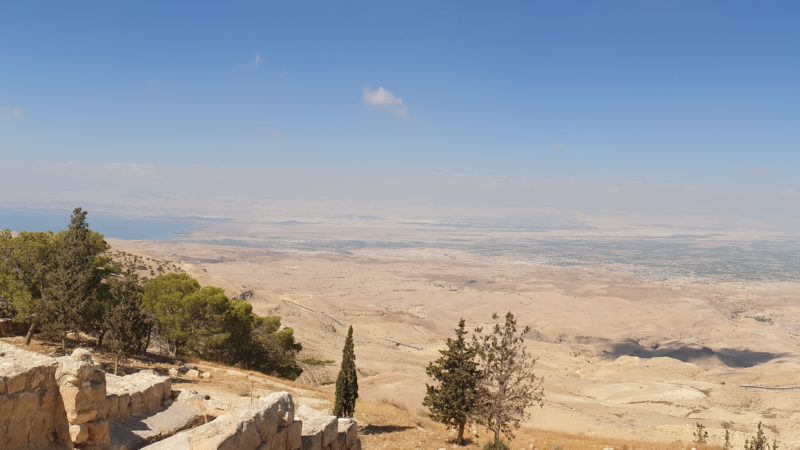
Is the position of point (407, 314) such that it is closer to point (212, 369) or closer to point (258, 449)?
point (212, 369)

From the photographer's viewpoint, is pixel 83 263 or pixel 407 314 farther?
pixel 407 314

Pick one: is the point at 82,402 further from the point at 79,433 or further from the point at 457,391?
the point at 457,391

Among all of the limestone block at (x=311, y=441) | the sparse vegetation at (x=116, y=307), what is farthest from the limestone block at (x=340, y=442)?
the sparse vegetation at (x=116, y=307)

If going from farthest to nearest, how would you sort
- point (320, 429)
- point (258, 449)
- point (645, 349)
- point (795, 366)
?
point (645, 349) < point (795, 366) < point (320, 429) < point (258, 449)

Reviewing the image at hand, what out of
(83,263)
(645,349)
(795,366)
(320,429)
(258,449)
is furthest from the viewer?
(645,349)

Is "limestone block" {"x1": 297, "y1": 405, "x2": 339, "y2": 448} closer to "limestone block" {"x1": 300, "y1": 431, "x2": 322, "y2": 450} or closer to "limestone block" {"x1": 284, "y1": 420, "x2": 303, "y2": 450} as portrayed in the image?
"limestone block" {"x1": 300, "y1": 431, "x2": 322, "y2": 450}

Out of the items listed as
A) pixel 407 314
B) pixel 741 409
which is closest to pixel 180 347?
pixel 741 409

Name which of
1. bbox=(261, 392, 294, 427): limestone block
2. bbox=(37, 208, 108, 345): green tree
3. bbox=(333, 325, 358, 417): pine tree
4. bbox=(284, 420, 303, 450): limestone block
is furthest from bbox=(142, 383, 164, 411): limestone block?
bbox=(37, 208, 108, 345): green tree

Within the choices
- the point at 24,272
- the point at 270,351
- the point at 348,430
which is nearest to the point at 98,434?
the point at 348,430
